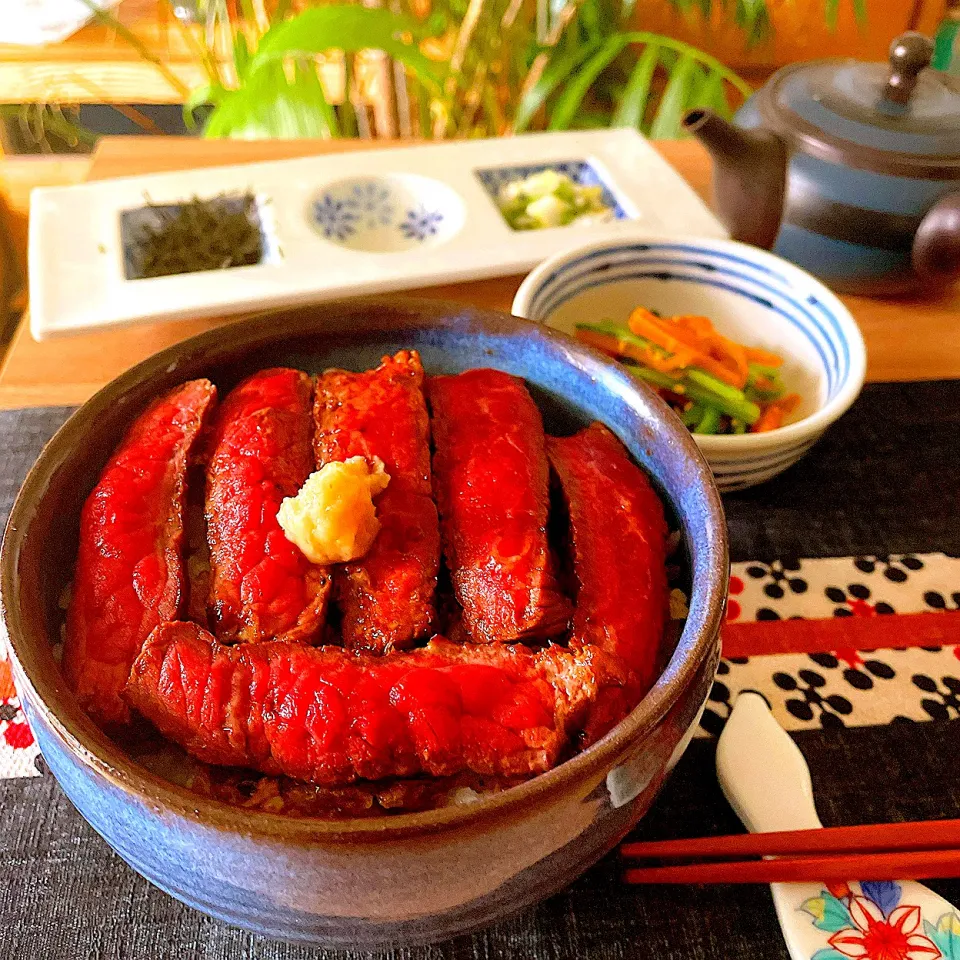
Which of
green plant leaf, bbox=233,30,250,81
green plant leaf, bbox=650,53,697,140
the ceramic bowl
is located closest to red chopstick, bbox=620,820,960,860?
the ceramic bowl

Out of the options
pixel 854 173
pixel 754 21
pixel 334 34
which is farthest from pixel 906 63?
pixel 754 21

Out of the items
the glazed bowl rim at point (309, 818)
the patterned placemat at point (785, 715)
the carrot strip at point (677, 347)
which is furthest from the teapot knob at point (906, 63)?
the glazed bowl rim at point (309, 818)

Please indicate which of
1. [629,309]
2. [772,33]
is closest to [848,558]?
[629,309]

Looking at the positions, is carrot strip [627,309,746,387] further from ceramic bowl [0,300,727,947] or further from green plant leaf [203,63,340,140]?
green plant leaf [203,63,340,140]

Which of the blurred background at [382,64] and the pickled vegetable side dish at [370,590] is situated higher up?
the pickled vegetable side dish at [370,590]

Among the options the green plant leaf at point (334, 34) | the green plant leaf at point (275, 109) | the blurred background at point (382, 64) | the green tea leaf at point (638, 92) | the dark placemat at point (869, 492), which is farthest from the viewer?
the green tea leaf at point (638, 92)

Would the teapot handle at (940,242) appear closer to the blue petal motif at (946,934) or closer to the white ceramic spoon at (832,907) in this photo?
the white ceramic spoon at (832,907)

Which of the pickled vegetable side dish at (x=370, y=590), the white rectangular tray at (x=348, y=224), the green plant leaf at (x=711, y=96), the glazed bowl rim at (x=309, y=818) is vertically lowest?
the green plant leaf at (x=711, y=96)

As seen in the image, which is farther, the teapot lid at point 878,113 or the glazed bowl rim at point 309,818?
the teapot lid at point 878,113
